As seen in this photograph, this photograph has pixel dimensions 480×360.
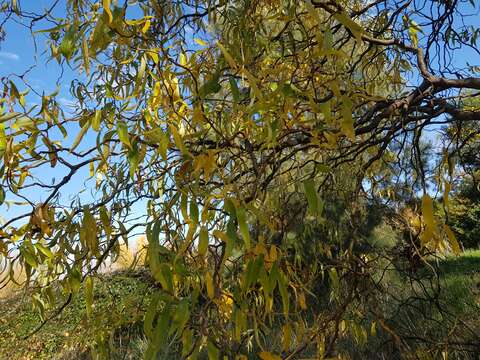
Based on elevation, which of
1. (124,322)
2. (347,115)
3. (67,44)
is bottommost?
(124,322)

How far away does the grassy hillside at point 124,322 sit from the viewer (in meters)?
1.25

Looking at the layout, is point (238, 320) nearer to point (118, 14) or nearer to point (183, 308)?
point (183, 308)

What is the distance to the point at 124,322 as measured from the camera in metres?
1.31

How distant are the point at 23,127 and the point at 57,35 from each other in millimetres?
680

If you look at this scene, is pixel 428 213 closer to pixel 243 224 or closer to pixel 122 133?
pixel 243 224

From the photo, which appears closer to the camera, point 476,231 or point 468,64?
point 468,64

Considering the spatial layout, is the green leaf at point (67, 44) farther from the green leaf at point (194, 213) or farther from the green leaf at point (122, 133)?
the green leaf at point (194, 213)

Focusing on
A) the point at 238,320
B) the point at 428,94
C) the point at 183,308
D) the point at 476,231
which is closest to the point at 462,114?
the point at 428,94

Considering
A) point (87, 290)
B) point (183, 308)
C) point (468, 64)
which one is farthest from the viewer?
point (468, 64)

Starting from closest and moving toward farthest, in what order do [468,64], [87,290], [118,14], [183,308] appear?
[183,308]
[118,14]
[87,290]
[468,64]

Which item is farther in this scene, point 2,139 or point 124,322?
point 124,322

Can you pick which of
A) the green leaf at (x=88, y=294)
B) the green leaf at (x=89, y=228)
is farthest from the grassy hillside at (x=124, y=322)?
the green leaf at (x=89, y=228)

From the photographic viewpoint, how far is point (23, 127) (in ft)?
2.78

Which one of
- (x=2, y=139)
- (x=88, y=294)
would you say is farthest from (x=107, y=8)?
(x=88, y=294)
